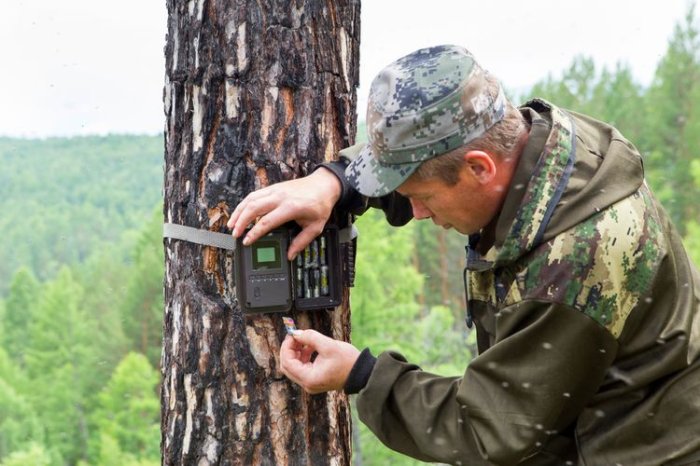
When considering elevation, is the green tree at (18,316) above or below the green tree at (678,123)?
below

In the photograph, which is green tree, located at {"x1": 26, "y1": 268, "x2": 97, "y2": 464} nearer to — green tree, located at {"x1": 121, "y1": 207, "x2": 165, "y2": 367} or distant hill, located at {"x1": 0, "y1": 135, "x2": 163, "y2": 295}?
green tree, located at {"x1": 121, "y1": 207, "x2": 165, "y2": 367}

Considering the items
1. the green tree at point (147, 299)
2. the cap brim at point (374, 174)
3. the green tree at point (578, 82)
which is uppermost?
the green tree at point (578, 82)

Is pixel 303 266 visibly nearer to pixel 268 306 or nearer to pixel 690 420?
pixel 268 306

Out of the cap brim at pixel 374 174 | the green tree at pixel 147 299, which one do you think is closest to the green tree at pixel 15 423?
the green tree at pixel 147 299

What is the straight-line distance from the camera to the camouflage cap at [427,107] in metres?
2.38

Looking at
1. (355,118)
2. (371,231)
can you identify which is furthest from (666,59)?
(355,118)

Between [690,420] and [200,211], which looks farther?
[200,211]

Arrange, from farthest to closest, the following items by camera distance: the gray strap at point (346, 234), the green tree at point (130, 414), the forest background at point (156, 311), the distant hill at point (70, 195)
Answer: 1. the distant hill at point (70, 195)
2. the green tree at point (130, 414)
3. the forest background at point (156, 311)
4. the gray strap at point (346, 234)

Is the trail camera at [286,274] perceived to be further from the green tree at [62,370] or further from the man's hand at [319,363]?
the green tree at [62,370]

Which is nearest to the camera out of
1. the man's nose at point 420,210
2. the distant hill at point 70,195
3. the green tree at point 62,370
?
the man's nose at point 420,210

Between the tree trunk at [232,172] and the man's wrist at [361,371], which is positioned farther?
the tree trunk at [232,172]

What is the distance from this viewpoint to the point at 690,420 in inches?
95.3

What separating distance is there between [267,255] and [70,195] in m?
129

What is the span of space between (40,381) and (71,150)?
4183 inches
